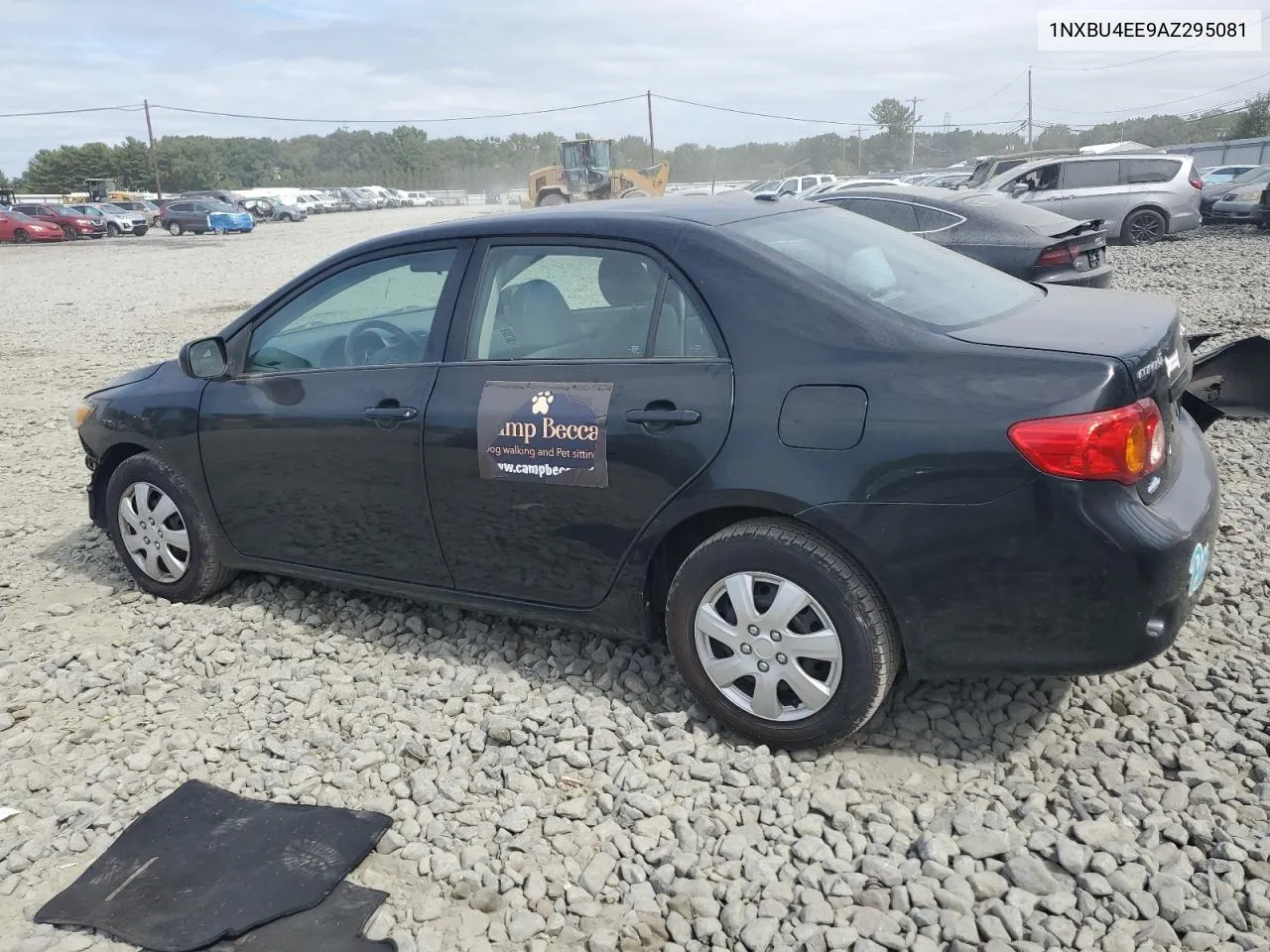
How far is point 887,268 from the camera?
3.48 meters

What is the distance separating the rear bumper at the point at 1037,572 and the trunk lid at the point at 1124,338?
0.55 ft

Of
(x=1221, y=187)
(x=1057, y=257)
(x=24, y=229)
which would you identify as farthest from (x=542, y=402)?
(x=24, y=229)

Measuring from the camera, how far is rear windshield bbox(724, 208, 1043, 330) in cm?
317

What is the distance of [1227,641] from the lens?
3.64 meters

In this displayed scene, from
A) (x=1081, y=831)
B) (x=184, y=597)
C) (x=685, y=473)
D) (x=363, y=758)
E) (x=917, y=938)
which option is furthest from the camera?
(x=184, y=597)

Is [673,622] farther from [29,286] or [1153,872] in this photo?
[29,286]

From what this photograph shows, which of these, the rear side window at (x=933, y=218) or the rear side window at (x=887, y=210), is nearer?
the rear side window at (x=933, y=218)

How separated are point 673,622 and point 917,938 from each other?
1170 millimetres

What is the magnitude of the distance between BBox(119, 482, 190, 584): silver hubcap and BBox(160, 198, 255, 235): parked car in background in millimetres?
41636

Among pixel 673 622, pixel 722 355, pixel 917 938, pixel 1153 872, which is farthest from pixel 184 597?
pixel 1153 872

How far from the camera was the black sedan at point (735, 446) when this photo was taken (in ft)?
9.01

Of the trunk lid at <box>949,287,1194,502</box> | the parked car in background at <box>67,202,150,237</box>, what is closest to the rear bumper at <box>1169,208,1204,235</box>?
the trunk lid at <box>949,287,1194,502</box>

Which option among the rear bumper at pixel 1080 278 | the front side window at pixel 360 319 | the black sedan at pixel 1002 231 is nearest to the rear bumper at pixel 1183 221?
the black sedan at pixel 1002 231

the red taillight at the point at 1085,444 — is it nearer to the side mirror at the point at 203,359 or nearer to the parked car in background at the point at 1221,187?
the side mirror at the point at 203,359
